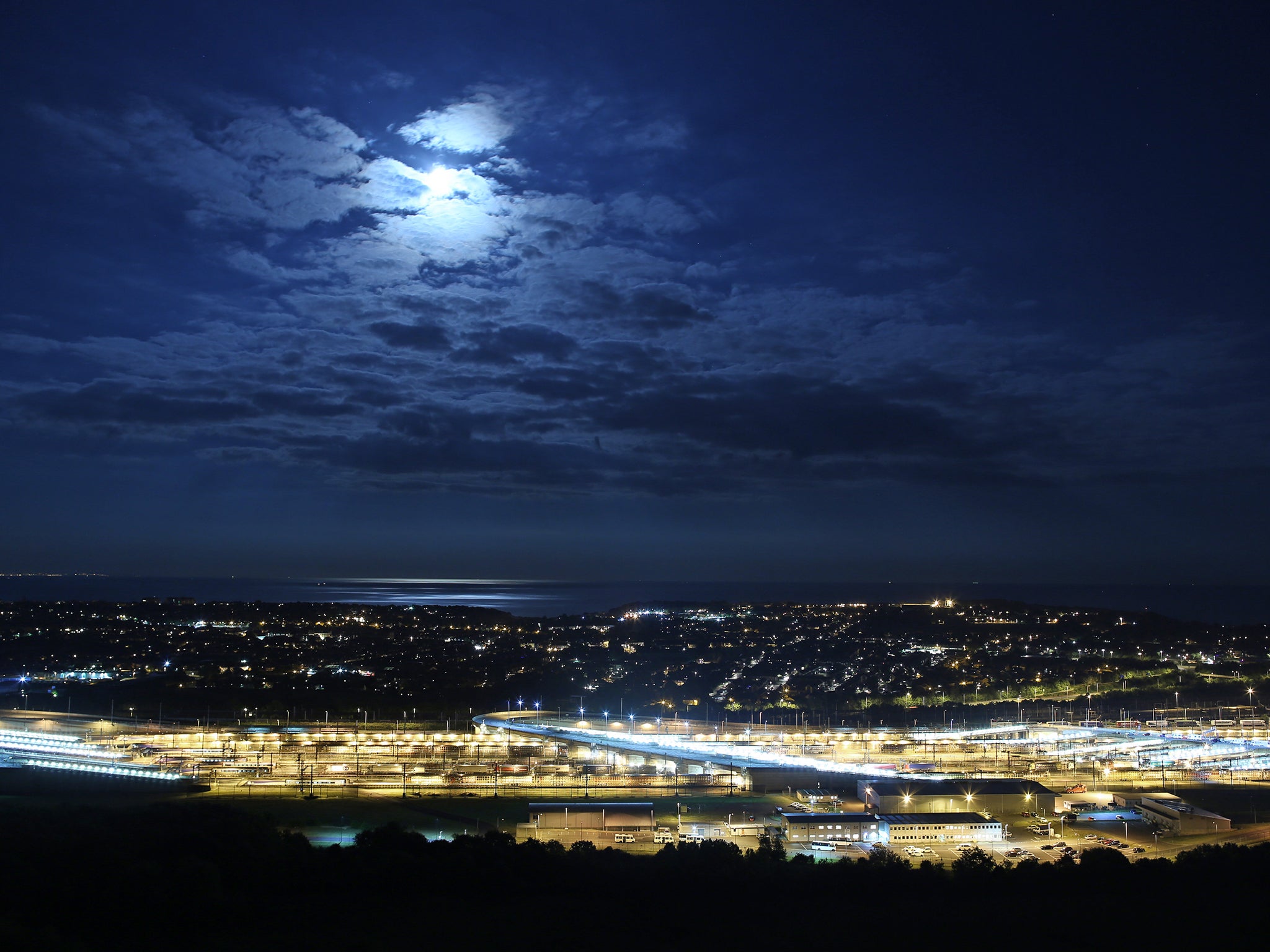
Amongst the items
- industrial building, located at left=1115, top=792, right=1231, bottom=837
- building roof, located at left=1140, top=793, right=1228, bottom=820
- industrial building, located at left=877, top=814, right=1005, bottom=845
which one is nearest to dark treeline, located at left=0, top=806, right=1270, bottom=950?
industrial building, located at left=877, top=814, right=1005, bottom=845

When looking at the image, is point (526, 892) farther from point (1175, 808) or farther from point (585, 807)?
point (1175, 808)

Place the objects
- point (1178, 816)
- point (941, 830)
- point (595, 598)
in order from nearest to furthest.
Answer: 1. point (941, 830)
2. point (1178, 816)
3. point (595, 598)

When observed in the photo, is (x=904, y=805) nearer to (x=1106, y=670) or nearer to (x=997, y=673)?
(x=997, y=673)

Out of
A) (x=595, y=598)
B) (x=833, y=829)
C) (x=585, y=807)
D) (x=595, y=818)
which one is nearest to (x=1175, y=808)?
(x=833, y=829)

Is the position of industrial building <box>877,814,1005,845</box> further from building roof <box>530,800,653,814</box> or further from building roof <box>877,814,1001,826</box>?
building roof <box>530,800,653,814</box>

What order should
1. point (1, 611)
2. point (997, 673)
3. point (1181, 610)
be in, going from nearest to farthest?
point (997, 673) → point (1, 611) → point (1181, 610)

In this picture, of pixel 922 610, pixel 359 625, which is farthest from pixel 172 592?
pixel 922 610

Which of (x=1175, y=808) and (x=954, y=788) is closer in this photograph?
(x=1175, y=808)
